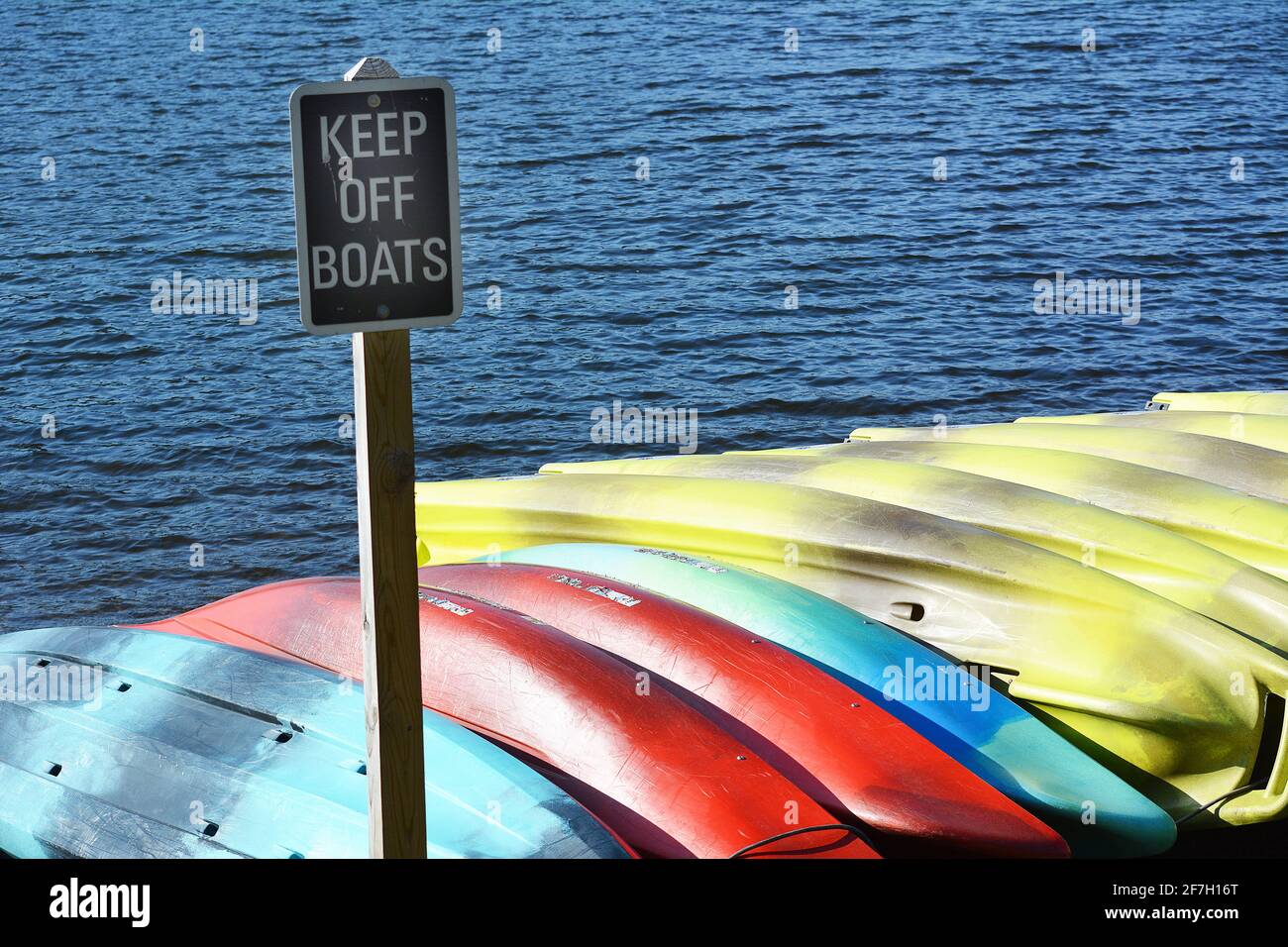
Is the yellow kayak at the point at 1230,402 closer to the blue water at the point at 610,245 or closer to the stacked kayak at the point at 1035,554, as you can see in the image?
the stacked kayak at the point at 1035,554

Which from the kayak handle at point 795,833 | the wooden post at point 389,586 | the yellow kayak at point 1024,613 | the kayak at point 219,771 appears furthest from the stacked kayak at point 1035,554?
the wooden post at point 389,586

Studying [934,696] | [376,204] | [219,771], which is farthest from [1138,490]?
[376,204]

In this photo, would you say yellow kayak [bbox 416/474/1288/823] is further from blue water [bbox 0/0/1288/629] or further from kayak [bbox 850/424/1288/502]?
blue water [bbox 0/0/1288/629]

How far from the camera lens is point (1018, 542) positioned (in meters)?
6.82

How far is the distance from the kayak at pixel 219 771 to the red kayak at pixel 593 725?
0.88ft

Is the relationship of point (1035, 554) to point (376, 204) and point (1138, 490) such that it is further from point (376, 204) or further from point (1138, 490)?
point (376, 204)

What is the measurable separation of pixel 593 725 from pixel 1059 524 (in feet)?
10.1

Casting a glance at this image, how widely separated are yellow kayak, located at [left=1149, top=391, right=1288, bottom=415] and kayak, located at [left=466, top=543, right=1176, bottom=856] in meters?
4.51

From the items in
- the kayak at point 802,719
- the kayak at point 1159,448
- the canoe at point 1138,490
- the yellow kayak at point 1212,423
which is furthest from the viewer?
the yellow kayak at point 1212,423

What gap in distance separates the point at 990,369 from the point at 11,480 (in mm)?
8171

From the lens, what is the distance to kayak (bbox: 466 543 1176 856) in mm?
5461

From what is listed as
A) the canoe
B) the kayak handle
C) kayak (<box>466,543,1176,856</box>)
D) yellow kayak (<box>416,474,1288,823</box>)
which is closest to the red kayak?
the kayak handle

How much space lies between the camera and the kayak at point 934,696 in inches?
215
